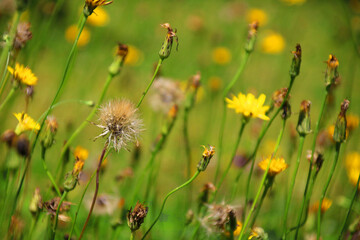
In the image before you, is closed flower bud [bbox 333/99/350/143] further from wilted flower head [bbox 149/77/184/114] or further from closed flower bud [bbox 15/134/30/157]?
wilted flower head [bbox 149/77/184/114]

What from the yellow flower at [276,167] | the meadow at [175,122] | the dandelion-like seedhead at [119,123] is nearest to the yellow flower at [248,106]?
the meadow at [175,122]

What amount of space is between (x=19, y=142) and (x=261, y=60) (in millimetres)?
2636

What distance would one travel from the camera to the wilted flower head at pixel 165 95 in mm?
1562

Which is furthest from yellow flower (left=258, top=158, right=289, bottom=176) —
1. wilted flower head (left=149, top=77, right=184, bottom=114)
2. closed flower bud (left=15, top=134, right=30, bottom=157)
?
wilted flower head (left=149, top=77, right=184, bottom=114)

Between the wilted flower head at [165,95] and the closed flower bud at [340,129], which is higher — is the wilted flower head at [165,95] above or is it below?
above

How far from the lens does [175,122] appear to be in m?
1.24

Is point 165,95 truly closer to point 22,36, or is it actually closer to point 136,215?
point 22,36

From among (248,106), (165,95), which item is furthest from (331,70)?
(165,95)

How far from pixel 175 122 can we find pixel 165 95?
1.24ft

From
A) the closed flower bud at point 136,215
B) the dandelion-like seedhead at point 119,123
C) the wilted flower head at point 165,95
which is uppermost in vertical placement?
the wilted flower head at point 165,95

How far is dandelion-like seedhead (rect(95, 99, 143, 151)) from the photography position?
0.75 m

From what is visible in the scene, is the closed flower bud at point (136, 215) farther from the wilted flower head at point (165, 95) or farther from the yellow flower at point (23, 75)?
the wilted flower head at point (165, 95)

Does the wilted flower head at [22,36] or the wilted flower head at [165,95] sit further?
the wilted flower head at [165,95]

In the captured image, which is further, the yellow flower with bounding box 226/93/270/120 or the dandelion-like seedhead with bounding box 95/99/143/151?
the yellow flower with bounding box 226/93/270/120
